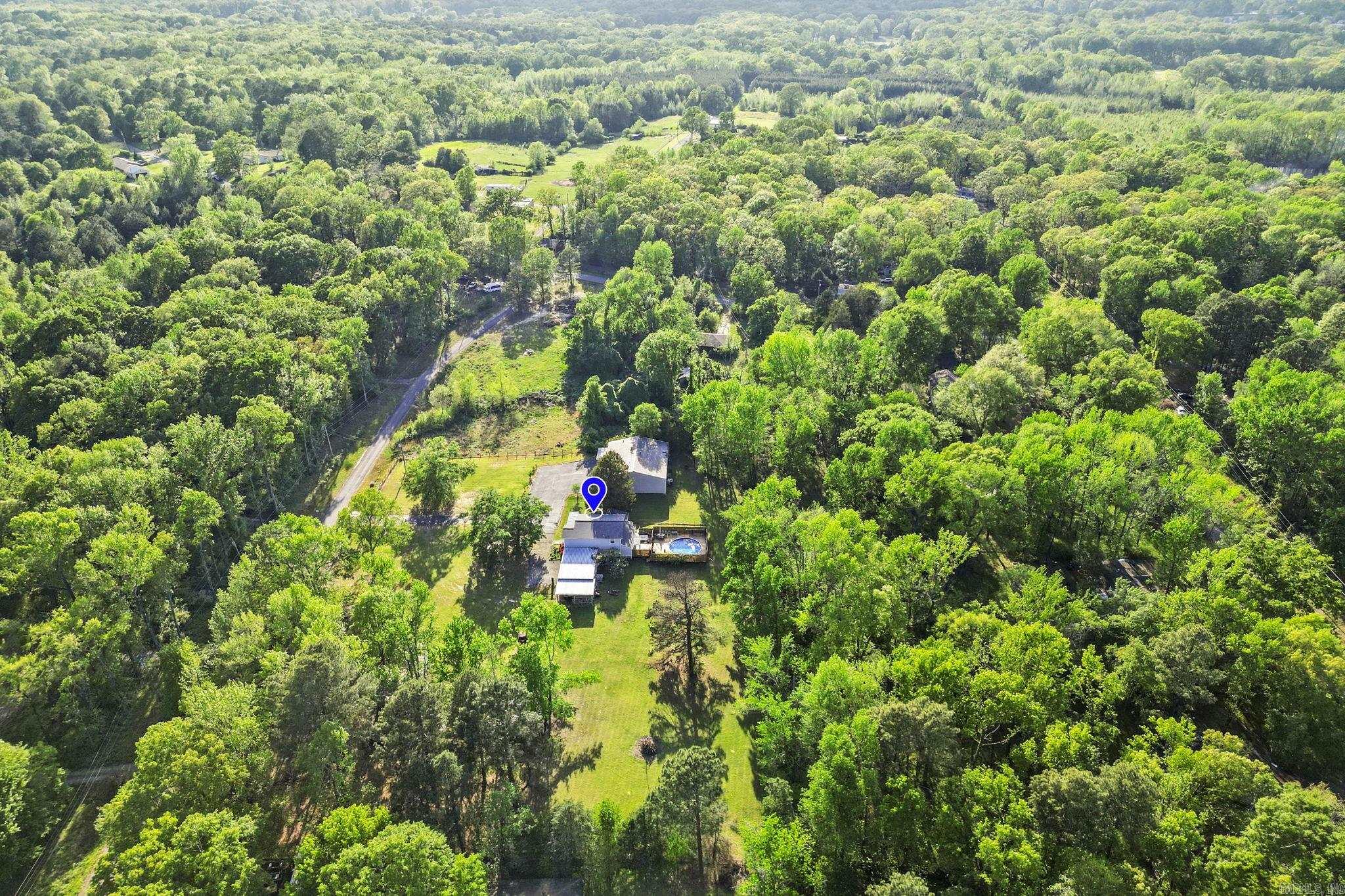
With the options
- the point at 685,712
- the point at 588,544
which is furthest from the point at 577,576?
the point at 685,712

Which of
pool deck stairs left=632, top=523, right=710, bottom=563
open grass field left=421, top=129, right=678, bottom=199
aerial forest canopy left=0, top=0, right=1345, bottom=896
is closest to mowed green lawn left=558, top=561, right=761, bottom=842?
aerial forest canopy left=0, top=0, right=1345, bottom=896

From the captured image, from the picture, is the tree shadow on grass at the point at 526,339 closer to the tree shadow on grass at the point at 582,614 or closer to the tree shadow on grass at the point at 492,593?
the tree shadow on grass at the point at 492,593

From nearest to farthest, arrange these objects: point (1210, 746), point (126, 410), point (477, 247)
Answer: point (1210, 746) → point (126, 410) → point (477, 247)

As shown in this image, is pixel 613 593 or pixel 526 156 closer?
pixel 613 593

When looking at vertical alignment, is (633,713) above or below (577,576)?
below

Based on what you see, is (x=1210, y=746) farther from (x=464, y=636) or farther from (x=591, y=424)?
(x=591, y=424)

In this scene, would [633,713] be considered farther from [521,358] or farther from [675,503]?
[521,358]

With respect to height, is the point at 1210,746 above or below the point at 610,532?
above

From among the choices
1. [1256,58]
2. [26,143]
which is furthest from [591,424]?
[1256,58]
